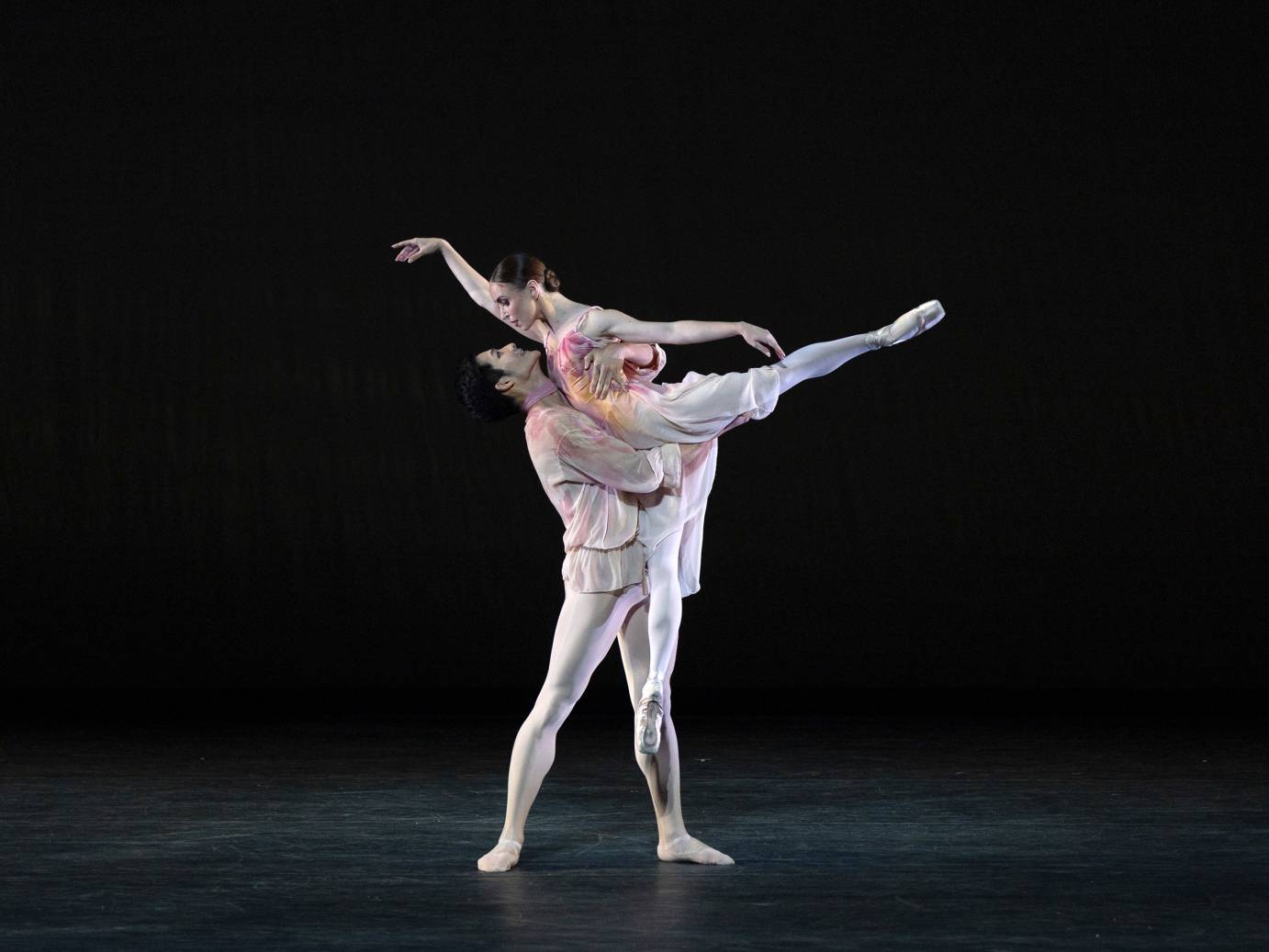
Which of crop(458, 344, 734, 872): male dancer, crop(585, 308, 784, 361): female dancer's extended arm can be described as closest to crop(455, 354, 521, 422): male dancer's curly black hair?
crop(458, 344, 734, 872): male dancer

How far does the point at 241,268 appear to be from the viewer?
7422 millimetres

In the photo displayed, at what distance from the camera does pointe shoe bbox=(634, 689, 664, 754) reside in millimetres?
3547

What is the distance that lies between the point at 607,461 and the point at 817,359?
0.56m

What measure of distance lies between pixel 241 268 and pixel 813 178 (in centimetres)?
276

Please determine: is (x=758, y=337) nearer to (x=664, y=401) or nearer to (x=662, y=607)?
(x=664, y=401)

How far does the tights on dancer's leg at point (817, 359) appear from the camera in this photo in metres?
3.66

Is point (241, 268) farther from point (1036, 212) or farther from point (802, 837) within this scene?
point (802, 837)

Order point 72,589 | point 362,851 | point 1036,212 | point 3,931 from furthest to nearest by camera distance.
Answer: point 72,589, point 1036,212, point 362,851, point 3,931

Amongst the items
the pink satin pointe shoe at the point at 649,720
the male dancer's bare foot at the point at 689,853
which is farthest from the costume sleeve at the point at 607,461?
the male dancer's bare foot at the point at 689,853

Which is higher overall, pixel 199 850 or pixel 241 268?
pixel 241 268

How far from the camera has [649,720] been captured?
3547 millimetres

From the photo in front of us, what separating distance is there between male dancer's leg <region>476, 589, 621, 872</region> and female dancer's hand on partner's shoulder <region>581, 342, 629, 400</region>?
1.61 ft

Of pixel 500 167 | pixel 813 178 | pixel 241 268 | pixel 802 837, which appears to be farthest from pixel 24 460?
pixel 802 837

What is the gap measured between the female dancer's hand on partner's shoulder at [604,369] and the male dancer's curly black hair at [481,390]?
194 millimetres
